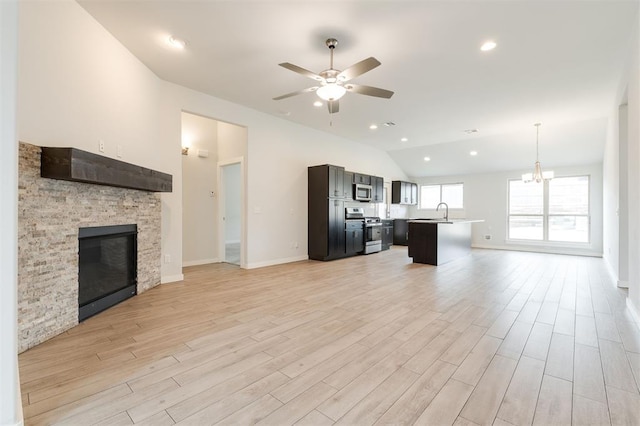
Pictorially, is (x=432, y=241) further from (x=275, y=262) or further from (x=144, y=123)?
(x=144, y=123)

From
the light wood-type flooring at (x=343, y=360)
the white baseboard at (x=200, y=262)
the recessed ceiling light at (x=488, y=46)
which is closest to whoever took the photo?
the light wood-type flooring at (x=343, y=360)

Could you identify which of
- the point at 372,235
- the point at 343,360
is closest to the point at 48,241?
the point at 343,360

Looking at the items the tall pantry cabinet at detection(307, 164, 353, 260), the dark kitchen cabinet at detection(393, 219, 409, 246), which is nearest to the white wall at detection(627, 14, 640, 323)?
the tall pantry cabinet at detection(307, 164, 353, 260)

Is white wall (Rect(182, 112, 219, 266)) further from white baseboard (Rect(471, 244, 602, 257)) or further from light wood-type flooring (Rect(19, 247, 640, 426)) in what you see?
white baseboard (Rect(471, 244, 602, 257))

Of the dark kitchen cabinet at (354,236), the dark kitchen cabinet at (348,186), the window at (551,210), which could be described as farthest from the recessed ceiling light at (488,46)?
the window at (551,210)

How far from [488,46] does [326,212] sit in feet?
12.7

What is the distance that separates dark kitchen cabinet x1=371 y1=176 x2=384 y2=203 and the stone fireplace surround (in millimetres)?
5867

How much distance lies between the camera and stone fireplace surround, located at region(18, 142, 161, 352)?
219cm

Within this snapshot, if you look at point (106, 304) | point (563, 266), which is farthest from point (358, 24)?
point (563, 266)

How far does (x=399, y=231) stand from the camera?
9.30m

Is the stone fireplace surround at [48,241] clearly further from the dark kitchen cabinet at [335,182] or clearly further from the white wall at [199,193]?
the dark kitchen cabinet at [335,182]

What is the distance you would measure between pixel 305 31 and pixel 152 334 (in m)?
3.30

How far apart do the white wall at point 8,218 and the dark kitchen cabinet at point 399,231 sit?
8.88 meters

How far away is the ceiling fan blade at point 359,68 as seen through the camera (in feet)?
8.53
